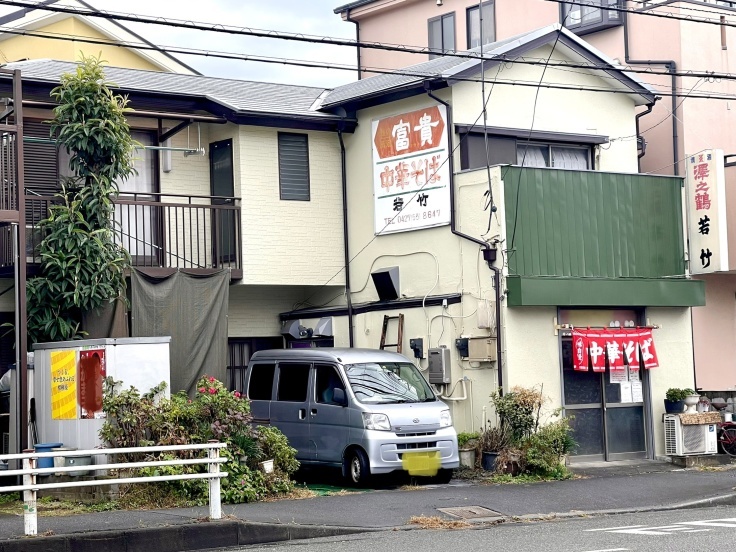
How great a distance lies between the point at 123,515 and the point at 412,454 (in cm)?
486

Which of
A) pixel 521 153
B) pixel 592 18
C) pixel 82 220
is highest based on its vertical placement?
pixel 592 18

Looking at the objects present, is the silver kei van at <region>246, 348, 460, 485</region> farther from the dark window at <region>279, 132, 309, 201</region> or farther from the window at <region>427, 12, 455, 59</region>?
the window at <region>427, 12, 455, 59</region>

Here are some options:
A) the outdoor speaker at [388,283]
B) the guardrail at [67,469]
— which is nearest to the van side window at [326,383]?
the outdoor speaker at [388,283]

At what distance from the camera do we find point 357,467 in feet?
55.4

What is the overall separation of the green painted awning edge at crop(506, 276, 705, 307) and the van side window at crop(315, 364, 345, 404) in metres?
3.05

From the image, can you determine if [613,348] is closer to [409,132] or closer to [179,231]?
[409,132]

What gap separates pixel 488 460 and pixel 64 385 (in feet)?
21.4

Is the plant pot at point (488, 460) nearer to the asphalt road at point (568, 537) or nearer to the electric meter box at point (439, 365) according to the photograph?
the electric meter box at point (439, 365)

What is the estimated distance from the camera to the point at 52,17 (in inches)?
1299

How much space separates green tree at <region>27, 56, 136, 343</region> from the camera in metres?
17.3

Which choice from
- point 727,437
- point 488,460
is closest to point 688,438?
point 727,437

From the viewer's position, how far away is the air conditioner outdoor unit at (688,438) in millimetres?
19406

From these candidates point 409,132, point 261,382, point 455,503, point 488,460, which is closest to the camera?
point 455,503

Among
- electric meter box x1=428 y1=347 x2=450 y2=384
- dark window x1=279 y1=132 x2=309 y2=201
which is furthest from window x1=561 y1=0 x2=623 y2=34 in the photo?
electric meter box x1=428 y1=347 x2=450 y2=384
